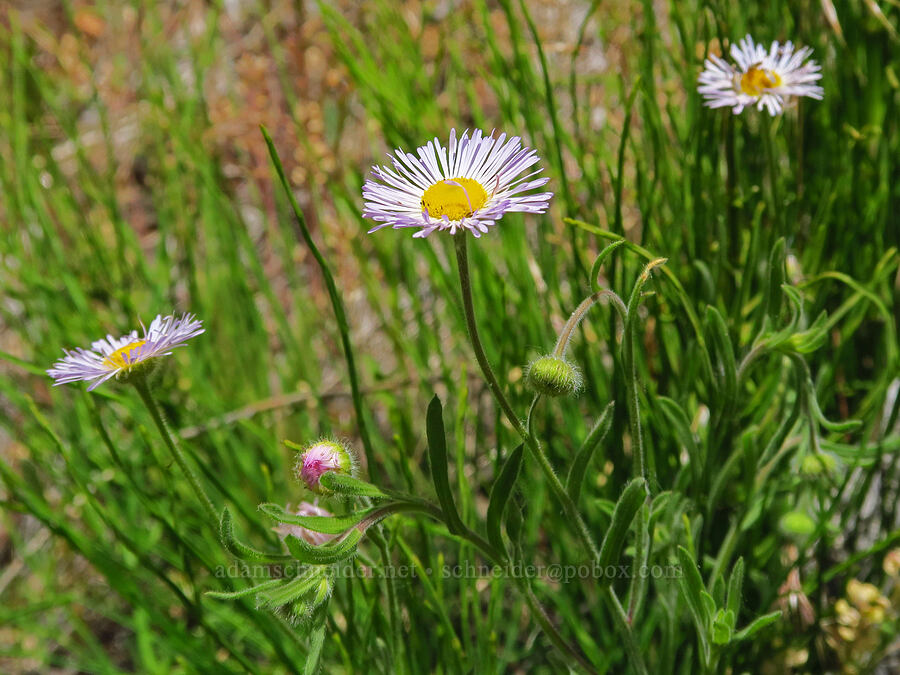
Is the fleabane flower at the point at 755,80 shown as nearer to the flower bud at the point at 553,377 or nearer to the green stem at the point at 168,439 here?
the flower bud at the point at 553,377

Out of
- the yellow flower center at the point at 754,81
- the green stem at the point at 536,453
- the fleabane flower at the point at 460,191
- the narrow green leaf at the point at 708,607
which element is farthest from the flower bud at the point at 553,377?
the yellow flower center at the point at 754,81

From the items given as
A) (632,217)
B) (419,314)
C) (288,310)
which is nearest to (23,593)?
(288,310)

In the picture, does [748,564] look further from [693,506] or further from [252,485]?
[252,485]

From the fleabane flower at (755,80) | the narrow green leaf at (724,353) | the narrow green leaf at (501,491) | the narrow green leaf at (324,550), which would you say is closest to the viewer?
the narrow green leaf at (324,550)

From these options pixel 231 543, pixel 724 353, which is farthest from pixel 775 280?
pixel 231 543

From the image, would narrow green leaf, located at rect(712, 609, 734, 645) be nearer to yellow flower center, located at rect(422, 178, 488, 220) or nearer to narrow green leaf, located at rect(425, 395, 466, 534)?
narrow green leaf, located at rect(425, 395, 466, 534)

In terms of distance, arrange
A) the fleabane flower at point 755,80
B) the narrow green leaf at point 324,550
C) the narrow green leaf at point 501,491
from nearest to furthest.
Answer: the narrow green leaf at point 324,550
the narrow green leaf at point 501,491
the fleabane flower at point 755,80
